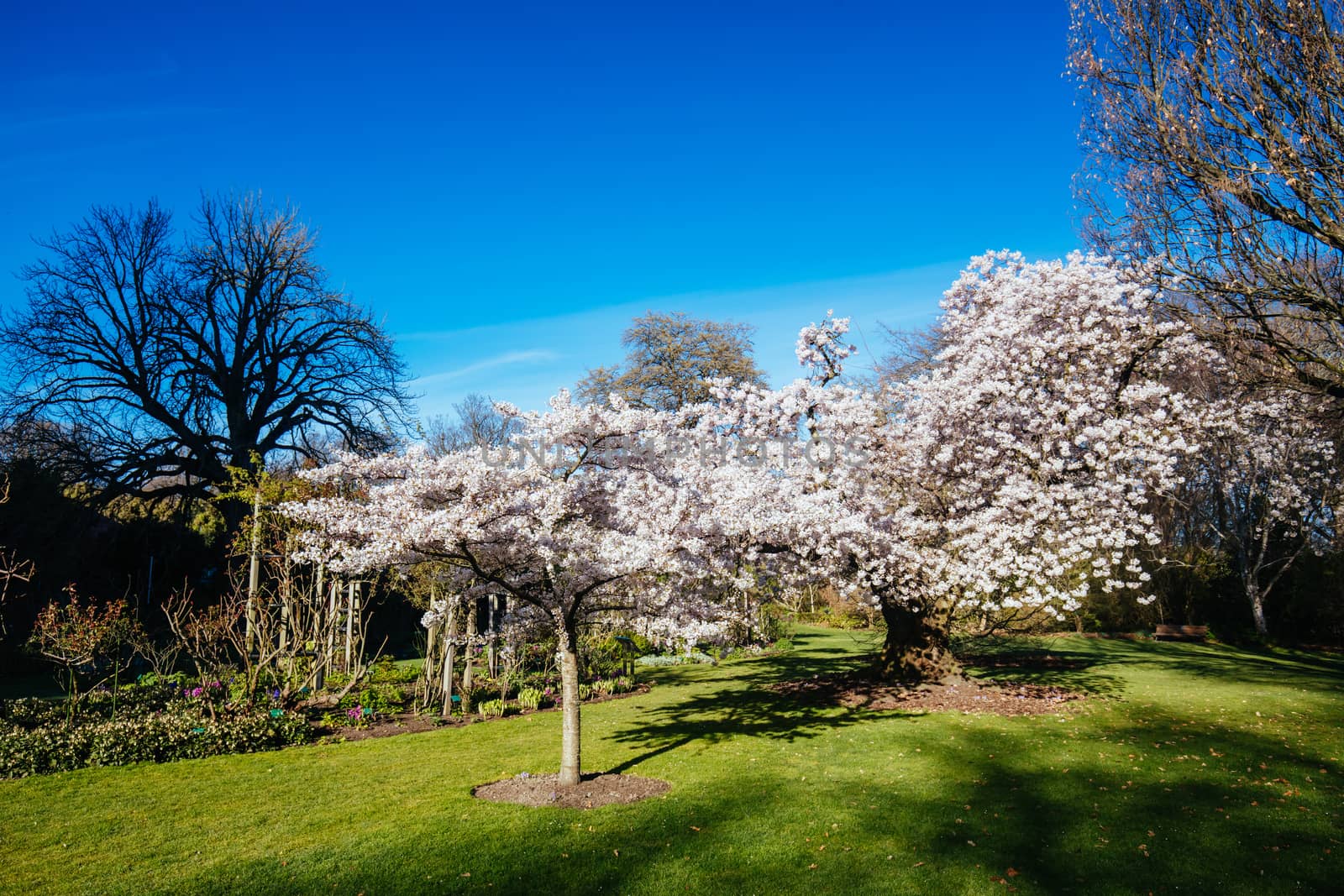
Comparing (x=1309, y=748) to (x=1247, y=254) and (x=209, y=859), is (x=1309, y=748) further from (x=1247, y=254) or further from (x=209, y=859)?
(x=209, y=859)

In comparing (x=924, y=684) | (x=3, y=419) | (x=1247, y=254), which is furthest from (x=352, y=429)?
(x=1247, y=254)

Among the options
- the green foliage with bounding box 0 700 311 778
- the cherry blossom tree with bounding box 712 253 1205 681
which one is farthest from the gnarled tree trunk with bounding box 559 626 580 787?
the green foliage with bounding box 0 700 311 778

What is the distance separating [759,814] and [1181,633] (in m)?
22.3

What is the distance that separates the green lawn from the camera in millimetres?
5816

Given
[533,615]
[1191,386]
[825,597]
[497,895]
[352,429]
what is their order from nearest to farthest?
[497,895], [533,615], [1191,386], [352,429], [825,597]

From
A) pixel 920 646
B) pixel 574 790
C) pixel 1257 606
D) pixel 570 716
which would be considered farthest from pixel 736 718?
pixel 1257 606

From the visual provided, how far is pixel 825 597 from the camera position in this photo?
3161 cm

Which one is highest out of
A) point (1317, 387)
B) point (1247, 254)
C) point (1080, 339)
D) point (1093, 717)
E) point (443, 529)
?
point (1247, 254)

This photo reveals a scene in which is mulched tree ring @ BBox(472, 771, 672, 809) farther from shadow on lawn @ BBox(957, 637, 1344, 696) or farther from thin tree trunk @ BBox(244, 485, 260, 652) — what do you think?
shadow on lawn @ BBox(957, 637, 1344, 696)

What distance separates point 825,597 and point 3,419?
27319 millimetres

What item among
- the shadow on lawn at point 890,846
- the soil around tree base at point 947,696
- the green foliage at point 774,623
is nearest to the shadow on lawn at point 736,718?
the soil around tree base at point 947,696

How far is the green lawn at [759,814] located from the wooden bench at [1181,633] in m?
13.0

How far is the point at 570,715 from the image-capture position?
782 cm

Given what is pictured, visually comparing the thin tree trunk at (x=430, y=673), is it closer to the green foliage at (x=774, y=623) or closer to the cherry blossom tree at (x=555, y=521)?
the cherry blossom tree at (x=555, y=521)
